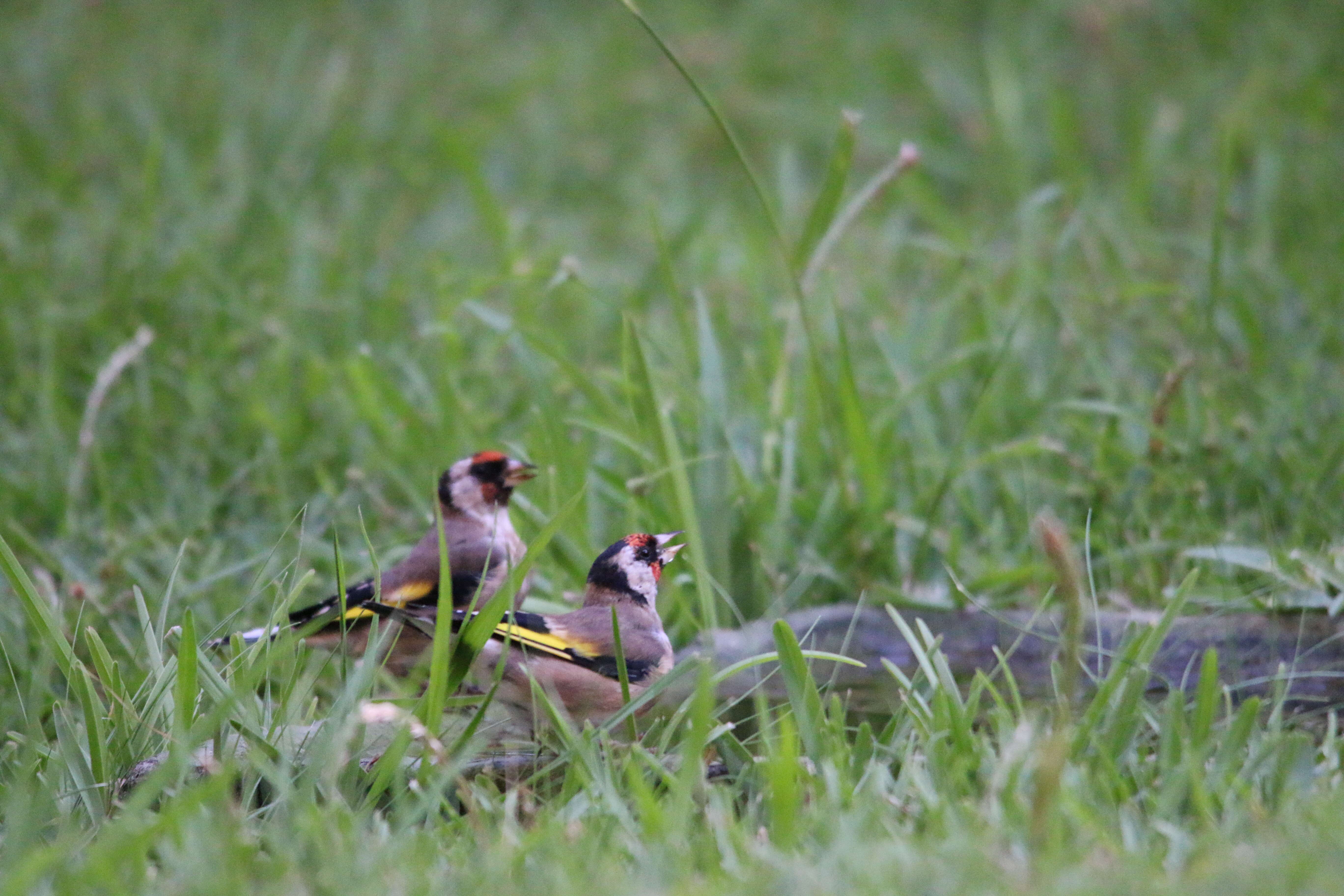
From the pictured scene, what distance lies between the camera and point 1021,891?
5.94 ft

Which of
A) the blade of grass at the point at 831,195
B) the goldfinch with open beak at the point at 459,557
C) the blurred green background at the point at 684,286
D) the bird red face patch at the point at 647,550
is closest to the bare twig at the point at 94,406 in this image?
the blurred green background at the point at 684,286

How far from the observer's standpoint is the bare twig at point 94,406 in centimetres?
412

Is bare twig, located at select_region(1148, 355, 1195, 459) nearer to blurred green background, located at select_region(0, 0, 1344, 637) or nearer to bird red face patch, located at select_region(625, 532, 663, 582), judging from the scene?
blurred green background, located at select_region(0, 0, 1344, 637)

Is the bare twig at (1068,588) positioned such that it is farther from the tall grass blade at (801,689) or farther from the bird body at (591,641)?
the bird body at (591,641)

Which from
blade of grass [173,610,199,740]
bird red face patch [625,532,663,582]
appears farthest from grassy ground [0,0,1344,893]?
bird red face patch [625,532,663,582]

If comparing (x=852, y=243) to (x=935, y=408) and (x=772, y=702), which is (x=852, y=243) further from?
(x=772, y=702)

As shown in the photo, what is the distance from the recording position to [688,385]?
4.07 m

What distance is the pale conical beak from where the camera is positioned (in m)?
3.26


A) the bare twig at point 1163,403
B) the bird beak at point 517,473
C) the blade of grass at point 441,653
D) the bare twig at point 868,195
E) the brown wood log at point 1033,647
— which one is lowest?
the brown wood log at point 1033,647

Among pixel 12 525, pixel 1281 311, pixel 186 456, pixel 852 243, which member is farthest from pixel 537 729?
pixel 852 243

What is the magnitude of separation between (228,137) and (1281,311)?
15.8 ft

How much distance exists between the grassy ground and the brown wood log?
9cm

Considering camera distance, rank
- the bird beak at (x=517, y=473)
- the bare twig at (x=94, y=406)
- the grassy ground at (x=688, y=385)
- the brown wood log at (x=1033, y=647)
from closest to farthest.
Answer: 1. the grassy ground at (x=688, y=385)
2. the brown wood log at (x=1033, y=647)
3. the bird beak at (x=517, y=473)
4. the bare twig at (x=94, y=406)

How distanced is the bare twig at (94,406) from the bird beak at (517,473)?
137 centimetres
